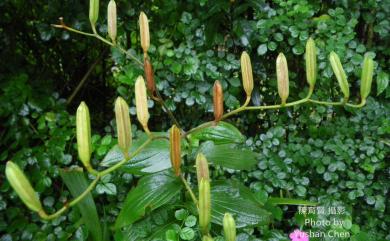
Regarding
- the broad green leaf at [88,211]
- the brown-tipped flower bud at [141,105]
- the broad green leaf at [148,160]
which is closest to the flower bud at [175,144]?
the brown-tipped flower bud at [141,105]

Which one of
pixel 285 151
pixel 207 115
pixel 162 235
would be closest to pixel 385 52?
pixel 285 151

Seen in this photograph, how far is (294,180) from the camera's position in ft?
3.26

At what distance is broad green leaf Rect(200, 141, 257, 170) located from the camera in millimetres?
662

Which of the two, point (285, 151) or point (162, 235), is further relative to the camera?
point (285, 151)

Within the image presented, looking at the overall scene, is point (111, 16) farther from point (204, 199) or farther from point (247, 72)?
point (204, 199)

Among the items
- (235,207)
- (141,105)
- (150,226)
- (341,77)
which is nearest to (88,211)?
(150,226)

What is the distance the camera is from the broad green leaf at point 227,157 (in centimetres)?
66

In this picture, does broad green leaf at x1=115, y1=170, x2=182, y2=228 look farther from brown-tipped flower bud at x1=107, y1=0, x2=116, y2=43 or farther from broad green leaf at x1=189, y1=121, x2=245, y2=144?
brown-tipped flower bud at x1=107, y1=0, x2=116, y2=43

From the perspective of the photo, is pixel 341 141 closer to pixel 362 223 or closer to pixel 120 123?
pixel 362 223

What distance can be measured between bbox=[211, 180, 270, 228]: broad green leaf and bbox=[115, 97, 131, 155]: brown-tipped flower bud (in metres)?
0.22

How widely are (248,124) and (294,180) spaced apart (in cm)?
27

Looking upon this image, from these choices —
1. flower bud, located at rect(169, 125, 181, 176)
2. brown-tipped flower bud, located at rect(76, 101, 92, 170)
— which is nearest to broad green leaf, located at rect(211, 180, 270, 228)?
flower bud, located at rect(169, 125, 181, 176)

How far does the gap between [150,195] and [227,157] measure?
0.13 m

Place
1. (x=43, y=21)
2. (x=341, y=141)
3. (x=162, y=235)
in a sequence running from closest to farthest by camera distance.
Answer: (x=162, y=235) → (x=341, y=141) → (x=43, y=21)
